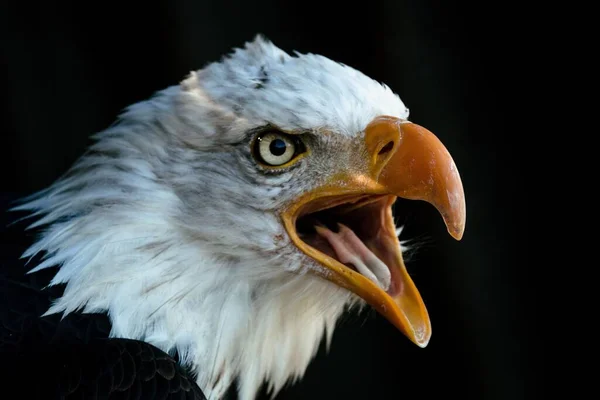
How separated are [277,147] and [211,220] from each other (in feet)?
0.71

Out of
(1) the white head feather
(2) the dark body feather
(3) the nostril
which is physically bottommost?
(2) the dark body feather

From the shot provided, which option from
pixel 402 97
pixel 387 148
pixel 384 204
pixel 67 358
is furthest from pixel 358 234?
pixel 402 97

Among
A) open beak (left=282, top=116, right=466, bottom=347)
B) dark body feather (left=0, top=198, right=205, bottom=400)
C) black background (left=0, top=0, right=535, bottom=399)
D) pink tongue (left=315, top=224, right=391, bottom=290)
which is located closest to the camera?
dark body feather (left=0, top=198, right=205, bottom=400)

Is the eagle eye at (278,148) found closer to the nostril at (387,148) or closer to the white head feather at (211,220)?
the white head feather at (211,220)

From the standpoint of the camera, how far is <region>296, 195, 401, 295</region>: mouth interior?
5.49 ft

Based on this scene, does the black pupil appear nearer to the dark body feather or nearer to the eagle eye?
the eagle eye

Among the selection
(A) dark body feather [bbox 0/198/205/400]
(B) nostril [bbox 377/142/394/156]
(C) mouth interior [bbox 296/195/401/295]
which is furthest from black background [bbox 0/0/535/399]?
(A) dark body feather [bbox 0/198/205/400]

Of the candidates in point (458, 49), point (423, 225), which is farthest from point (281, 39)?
point (423, 225)

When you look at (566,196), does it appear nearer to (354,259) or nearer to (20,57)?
(354,259)

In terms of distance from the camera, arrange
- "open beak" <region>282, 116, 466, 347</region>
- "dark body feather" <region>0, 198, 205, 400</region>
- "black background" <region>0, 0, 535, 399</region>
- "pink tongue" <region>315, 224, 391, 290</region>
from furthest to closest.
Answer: "black background" <region>0, 0, 535, 399</region> → "pink tongue" <region>315, 224, 391, 290</region> → "open beak" <region>282, 116, 466, 347</region> → "dark body feather" <region>0, 198, 205, 400</region>

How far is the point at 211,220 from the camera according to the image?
1648 mm

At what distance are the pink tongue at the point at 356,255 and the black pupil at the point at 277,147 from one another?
218 millimetres

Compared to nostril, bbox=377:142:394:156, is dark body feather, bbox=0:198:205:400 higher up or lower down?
lower down

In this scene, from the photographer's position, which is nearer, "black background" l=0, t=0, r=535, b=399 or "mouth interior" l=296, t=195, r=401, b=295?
"mouth interior" l=296, t=195, r=401, b=295
